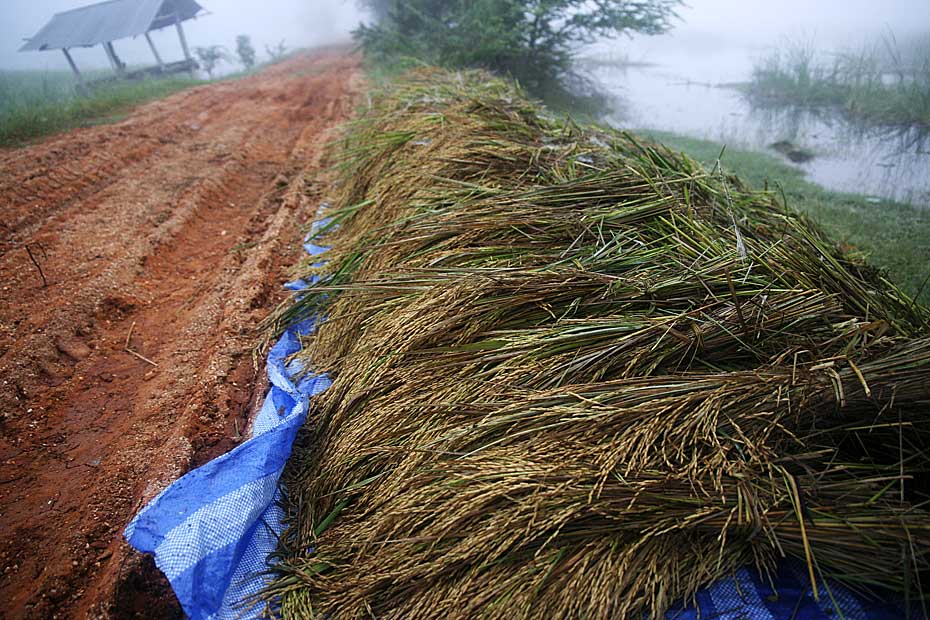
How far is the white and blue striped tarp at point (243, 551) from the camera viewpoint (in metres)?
1.54

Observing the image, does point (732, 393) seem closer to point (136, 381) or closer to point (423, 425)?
point (423, 425)

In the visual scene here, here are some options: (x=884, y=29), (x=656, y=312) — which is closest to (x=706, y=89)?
(x=884, y=29)

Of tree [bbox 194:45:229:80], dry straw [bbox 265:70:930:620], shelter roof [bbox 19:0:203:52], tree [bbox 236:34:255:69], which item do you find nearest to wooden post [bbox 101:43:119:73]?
shelter roof [bbox 19:0:203:52]

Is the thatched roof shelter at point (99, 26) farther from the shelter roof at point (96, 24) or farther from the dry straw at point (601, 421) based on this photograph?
the dry straw at point (601, 421)

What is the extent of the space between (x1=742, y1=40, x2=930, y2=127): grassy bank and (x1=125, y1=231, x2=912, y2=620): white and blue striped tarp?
7697 mm

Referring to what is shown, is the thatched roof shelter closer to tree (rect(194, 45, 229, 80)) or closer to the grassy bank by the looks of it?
tree (rect(194, 45, 229, 80))

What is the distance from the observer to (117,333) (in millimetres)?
3213

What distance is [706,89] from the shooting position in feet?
42.5

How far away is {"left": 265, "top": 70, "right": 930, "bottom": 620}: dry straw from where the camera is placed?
1.52 metres

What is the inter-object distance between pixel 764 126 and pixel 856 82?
153 centimetres

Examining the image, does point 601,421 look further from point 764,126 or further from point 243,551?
point 764,126

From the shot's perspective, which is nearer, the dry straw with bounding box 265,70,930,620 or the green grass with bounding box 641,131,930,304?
the dry straw with bounding box 265,70,930,620

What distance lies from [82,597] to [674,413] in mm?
2170

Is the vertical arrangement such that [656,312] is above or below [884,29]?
below
